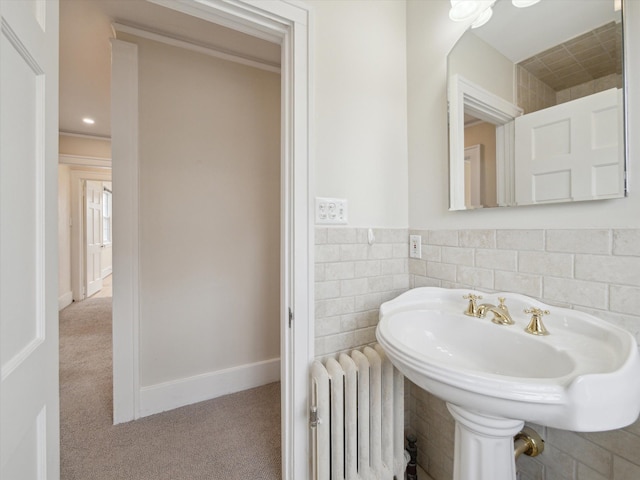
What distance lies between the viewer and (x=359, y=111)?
1.26m

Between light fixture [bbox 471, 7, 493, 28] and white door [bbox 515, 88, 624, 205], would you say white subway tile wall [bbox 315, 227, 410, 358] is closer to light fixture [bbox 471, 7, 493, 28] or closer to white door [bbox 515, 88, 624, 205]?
white door [bbox 515, 88, 624, 205]

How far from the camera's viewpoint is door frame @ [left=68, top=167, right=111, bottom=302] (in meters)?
4.61

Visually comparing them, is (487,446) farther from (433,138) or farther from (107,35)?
(107,35)

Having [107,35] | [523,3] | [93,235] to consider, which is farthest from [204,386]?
[93,235]

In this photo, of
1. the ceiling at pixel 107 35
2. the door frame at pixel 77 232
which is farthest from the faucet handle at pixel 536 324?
the door frame at pixel 77 232

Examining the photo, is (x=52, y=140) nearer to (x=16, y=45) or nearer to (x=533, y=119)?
(x=16, y=45)

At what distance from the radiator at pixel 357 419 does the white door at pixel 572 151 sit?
88cm

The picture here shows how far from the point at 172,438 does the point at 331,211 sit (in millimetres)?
1665

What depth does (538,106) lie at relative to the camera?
3.09 ft

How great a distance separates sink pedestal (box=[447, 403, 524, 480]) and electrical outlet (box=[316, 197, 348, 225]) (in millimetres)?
789

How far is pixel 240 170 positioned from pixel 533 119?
179 cm

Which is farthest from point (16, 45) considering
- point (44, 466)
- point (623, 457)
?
point (623, 457)

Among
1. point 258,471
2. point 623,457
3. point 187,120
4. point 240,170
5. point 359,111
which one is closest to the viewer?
point 623,457

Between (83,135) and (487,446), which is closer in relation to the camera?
(487,446)
